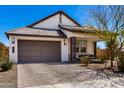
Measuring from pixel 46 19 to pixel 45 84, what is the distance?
12.6 metres

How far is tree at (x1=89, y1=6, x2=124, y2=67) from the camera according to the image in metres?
11.4

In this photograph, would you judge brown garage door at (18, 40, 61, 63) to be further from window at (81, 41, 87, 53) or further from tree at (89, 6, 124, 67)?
tree at (89, 6, 124, 67)

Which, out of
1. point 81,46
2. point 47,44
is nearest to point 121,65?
point 47,44

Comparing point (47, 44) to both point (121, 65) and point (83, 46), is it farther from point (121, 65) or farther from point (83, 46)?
point (121, 65)

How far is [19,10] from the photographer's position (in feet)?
49.0

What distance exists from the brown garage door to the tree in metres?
4.96

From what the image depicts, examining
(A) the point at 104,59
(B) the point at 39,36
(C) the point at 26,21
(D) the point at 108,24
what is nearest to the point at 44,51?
(B) the point at 39,36

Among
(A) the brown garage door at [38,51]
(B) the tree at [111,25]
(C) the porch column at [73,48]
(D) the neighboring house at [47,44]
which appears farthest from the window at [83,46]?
(B) the tree at [111,25]

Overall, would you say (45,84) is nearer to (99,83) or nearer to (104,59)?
(99,83)

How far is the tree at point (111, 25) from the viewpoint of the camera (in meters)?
11.4

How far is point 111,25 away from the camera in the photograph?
12.0m

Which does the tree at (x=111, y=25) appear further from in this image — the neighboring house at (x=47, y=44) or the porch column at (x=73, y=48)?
the porch column at (x=73, y=48)

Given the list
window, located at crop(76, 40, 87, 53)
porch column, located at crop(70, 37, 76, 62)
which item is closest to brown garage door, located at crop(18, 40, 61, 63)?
porch column, located at crop(70, 37, 76, 62)

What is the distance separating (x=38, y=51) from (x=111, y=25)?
691cm
